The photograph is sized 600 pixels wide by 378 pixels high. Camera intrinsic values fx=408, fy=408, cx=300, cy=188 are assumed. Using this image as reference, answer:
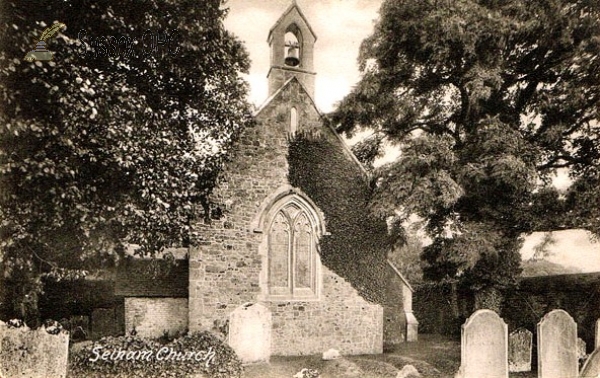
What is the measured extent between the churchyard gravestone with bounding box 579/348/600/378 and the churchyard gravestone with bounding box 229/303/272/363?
7.28 m

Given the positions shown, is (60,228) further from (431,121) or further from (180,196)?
(431,121)

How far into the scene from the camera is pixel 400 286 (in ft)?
59.9

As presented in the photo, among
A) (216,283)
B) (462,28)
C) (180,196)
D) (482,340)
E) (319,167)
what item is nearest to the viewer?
(482,340)

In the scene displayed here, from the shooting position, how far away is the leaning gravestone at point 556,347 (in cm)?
907

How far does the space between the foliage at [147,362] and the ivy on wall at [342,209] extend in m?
5.48

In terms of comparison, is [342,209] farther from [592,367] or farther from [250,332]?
[592,367]

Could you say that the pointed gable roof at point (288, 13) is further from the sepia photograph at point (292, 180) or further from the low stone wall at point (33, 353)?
the low stone wall at point (33, 353)

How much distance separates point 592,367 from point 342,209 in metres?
7.84

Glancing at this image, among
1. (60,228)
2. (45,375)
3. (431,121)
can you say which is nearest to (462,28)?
(431,121)

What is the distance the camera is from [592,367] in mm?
8367

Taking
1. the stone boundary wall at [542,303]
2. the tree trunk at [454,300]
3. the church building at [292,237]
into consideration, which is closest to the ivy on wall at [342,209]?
the church building at [292,237]

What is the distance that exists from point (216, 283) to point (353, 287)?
463 centimetres

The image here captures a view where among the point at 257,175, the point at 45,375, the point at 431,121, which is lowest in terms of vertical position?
the point at 45,375

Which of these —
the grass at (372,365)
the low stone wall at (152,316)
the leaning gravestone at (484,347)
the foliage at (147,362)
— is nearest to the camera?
the foliage at (147,362)
